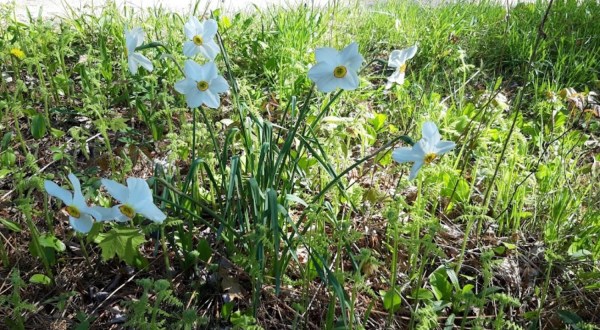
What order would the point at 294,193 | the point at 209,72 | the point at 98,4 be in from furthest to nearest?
the point at 98,4 → the point at 294,193 → the point at 209,72

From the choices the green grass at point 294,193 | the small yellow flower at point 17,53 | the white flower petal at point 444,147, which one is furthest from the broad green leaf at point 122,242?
the small yellow flower at point 17,53

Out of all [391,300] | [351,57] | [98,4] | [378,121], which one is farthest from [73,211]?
[98,4]

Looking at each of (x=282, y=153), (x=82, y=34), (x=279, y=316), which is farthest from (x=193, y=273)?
(x=82, y=34)

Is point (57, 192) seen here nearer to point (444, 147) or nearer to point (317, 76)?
point (317, 76)

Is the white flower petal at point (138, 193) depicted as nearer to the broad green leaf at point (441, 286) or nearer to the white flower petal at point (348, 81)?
the white flower petal at point (348, 81)

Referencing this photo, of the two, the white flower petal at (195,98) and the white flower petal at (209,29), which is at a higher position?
the white flower petal at (209,29)

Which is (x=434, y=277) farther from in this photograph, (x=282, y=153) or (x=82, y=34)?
(x=82, y=34)
